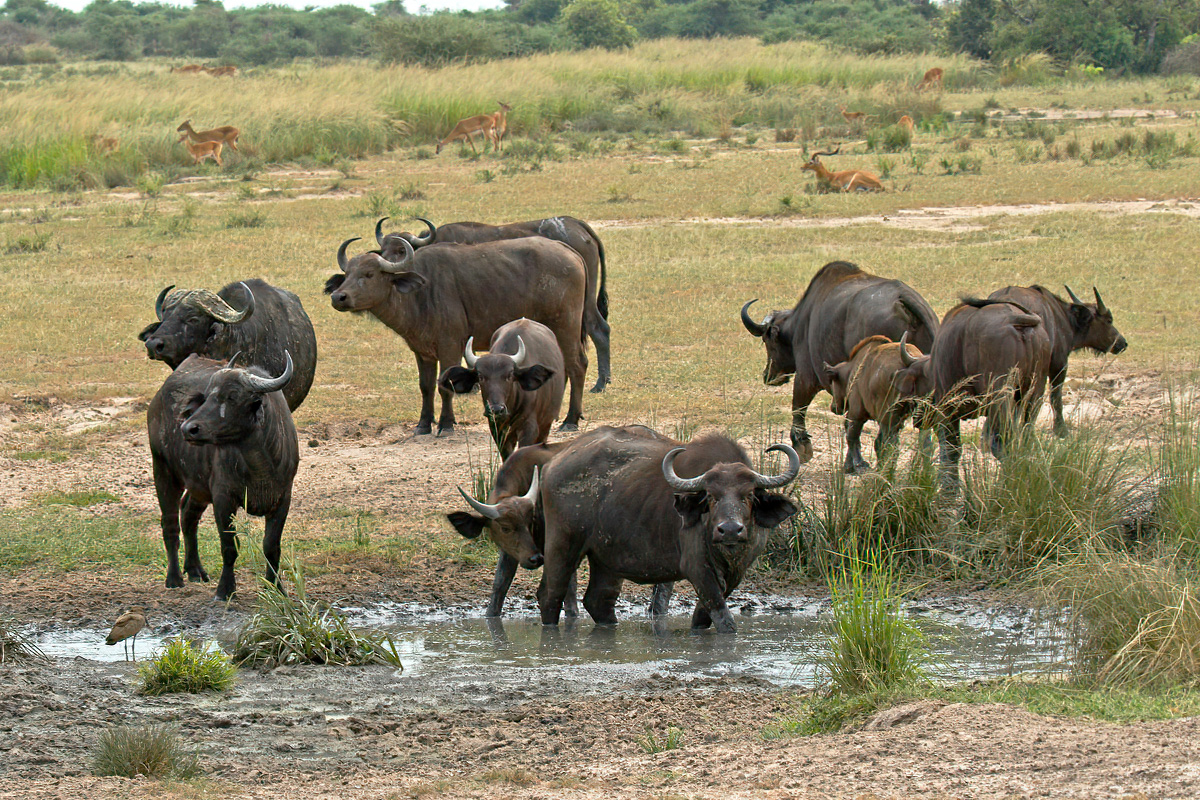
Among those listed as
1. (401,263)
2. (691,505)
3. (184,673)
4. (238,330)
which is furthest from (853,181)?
(184,673)

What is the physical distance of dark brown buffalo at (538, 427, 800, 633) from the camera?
639 centimetres

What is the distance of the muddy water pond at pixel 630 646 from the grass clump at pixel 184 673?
75cm

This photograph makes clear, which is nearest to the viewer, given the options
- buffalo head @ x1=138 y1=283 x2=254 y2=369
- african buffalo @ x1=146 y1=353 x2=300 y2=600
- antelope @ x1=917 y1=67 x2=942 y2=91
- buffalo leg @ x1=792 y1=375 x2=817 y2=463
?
african buffalo @ x1=146 y1=353 x2=300 y2=600

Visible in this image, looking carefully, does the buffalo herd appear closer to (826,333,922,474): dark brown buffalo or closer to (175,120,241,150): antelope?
(826,333,922,474): dark brown buffalo

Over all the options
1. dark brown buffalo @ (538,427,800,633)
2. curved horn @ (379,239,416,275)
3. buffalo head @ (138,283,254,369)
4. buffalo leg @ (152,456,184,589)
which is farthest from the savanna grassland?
curved horn @ (379,239,416,275)

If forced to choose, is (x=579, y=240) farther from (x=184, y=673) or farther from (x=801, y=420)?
(x=184, y=673)

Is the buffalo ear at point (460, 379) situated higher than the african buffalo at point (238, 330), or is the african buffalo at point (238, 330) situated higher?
the african buffalo at point (238, 330)

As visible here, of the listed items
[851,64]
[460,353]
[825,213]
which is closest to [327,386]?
[460,353]

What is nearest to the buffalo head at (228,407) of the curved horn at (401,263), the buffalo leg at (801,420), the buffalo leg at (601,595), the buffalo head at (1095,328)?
the buffalo leg at (601,595)

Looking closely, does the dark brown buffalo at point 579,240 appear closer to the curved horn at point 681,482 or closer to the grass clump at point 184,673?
the curved horn at point 681,482

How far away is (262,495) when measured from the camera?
23.6 feet

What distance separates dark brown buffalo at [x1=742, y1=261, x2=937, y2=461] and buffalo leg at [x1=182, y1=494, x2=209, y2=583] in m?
3.87

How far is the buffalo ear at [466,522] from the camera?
711 centimetres

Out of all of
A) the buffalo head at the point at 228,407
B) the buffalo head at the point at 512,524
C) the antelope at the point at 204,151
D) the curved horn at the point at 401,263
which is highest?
the antelope at the point at 204,151
